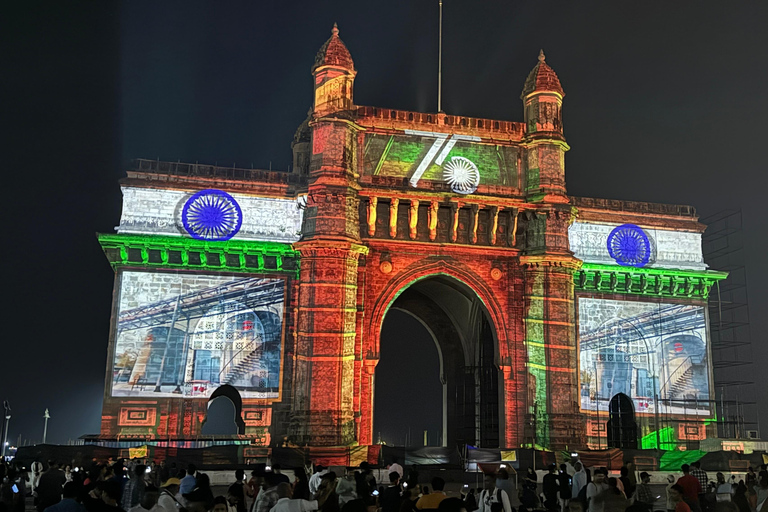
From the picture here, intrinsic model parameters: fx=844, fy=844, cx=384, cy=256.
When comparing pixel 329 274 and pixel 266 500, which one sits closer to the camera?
pixel 266 500

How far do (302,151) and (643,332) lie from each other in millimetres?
19326

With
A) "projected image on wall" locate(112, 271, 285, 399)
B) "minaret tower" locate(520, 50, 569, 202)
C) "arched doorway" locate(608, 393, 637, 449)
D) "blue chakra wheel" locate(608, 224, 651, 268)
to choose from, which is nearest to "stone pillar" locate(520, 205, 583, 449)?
"minaret tower" locate(520, 50, 569, 202)

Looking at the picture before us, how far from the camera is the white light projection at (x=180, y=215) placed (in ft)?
119

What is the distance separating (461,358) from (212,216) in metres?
15.9

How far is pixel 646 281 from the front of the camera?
4031 cm

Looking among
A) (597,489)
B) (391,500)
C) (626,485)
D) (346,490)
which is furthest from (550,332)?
(391,500)

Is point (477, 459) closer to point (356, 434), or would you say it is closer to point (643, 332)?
point (356, 434)

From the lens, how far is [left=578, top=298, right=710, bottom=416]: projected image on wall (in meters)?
38.8

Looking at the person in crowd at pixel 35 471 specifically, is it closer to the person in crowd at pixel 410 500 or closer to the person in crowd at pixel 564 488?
the person in crowd at pixel 564 488

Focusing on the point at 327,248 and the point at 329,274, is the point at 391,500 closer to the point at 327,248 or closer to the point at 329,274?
the point at 329,274

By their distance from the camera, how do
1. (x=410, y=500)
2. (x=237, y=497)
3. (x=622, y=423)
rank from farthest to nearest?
1. (x=622, y=423)
2. (x=237, y=497)
3. (x=410, y=500)

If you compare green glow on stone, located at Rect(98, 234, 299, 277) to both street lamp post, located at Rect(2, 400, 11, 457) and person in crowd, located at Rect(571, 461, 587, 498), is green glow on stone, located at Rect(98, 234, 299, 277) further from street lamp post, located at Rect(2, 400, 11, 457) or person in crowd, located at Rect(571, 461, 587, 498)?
person in crowd, located at Rect(571, 461, 587, 498)

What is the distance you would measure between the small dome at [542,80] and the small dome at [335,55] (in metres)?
8.48

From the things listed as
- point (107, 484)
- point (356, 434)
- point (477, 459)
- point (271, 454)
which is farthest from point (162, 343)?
point (107, 484)
